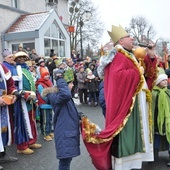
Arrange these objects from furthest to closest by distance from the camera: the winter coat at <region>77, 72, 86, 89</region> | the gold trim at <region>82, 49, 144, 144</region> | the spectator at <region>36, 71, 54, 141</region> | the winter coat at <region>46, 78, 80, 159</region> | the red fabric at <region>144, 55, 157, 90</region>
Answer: the winter coat at <region>77, 72, 86, 89</region> → the spectator at <region>36, 71, 54, 141</region> → the red fabric at <region>144, 55, 157, 90</region> → the winter coat at <region>46, 78, 80, 159</region> → the gold trim at <region>82, 49, 144, 144</region>

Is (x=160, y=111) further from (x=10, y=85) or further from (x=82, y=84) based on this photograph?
(x=82, y=84)

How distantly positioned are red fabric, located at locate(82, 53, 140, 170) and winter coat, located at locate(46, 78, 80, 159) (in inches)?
8.5

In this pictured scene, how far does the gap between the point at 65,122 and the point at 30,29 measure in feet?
41.5

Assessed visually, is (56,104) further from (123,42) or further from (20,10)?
(20,10)

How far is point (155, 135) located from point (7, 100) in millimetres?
2346

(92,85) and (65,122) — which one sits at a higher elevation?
(65,122)

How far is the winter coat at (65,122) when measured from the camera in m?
3.26

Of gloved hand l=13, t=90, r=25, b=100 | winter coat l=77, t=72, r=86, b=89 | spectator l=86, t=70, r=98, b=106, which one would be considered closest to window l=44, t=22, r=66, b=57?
winter coat l=77, t=72, r=86, b=89

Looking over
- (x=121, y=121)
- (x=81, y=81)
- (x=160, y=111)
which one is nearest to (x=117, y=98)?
(x=121, y=121)

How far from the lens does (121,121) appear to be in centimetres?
314

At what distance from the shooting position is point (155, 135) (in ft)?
13.4

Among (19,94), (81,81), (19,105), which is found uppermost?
(19,94)

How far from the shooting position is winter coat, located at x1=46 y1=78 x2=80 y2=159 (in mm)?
3264

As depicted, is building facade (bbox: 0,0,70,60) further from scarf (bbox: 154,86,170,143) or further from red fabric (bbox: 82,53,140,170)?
red fabric (bbox: 82,53,140,170)
